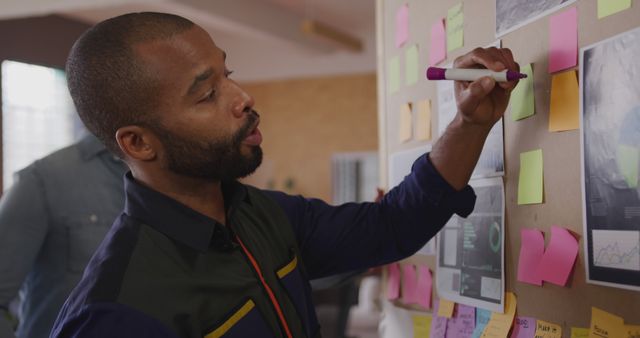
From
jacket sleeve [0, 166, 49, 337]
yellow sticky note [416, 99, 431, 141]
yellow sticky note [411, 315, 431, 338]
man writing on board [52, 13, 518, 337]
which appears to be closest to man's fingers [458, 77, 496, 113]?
man writing on board [52, 13, 518, 337]

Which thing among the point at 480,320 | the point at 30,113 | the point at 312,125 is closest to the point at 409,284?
the point at 480,320

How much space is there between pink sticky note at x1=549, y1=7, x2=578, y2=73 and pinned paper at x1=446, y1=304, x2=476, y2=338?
1.60 ft

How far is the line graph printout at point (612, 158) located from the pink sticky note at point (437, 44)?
420 millimetres

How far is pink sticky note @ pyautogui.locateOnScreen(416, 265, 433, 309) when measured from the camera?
1.46 m

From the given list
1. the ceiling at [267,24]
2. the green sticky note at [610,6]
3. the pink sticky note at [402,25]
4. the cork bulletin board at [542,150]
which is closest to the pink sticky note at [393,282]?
the cork bulletin board at [542,150]

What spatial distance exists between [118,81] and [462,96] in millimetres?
572

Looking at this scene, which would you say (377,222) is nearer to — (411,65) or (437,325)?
(437,325)

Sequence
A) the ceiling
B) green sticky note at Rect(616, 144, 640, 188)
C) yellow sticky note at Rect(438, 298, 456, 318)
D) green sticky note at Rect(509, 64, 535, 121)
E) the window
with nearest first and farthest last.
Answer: green sticky note at Rect(616, 144, 640, 188) → green sticky note at Rect(509, 64, 535, 121) → yellow sticky note at Rect(438, 298, 456, 318) → the ceiling → the window

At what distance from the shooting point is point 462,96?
1108 millimetres

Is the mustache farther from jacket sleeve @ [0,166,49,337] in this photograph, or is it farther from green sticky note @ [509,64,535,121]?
jacket sleeve @ [0,166,49,337]

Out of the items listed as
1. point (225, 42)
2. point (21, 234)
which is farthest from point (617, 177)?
point (225, 42)

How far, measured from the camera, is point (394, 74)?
1.63 metres

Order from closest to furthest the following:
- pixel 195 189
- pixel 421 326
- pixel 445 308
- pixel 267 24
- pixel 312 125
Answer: pixel 195 189
pixel 445 308
pixel 421 326
pixel 267 24
pixel 312 125

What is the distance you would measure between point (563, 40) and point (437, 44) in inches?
15.8
